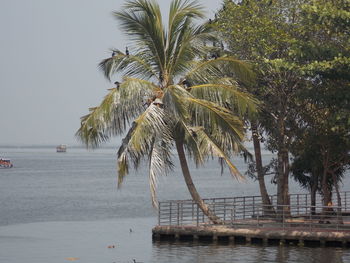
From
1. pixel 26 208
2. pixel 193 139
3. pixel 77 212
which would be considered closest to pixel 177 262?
pixel 193 139

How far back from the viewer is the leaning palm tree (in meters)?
36.2

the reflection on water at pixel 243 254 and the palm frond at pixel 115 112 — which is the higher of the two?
the palm frond at pixel 115 112

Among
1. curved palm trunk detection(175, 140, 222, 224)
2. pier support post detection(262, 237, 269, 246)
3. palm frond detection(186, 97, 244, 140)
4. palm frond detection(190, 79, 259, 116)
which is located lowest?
pier support post detection(262, 237, 269, 246)

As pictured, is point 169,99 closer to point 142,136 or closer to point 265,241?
point 142,136

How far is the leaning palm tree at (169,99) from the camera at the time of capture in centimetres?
3619

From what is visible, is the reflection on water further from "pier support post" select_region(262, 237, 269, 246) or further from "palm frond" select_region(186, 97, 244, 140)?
"palm frond" select_region(186, 97, 244, 140)

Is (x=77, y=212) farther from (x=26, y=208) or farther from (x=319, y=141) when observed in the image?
(x=319, y=141)

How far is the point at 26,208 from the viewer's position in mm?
76625

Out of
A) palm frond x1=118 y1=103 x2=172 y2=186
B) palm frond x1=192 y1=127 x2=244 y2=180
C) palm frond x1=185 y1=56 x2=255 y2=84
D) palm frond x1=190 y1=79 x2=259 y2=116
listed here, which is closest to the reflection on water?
palm frond x1=192 y1=127 x2=244 y2=180

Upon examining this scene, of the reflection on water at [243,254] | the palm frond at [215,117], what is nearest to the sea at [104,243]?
the reflection on water at [243,254]

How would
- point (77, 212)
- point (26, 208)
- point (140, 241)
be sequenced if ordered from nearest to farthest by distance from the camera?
point (140, 241) < point (77, 212) < point (26, 208)

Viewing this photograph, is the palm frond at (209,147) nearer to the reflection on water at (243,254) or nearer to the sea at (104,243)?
the sea at (104,243)

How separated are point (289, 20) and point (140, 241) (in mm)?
13624

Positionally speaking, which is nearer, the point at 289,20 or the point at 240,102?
the point at 240,102
